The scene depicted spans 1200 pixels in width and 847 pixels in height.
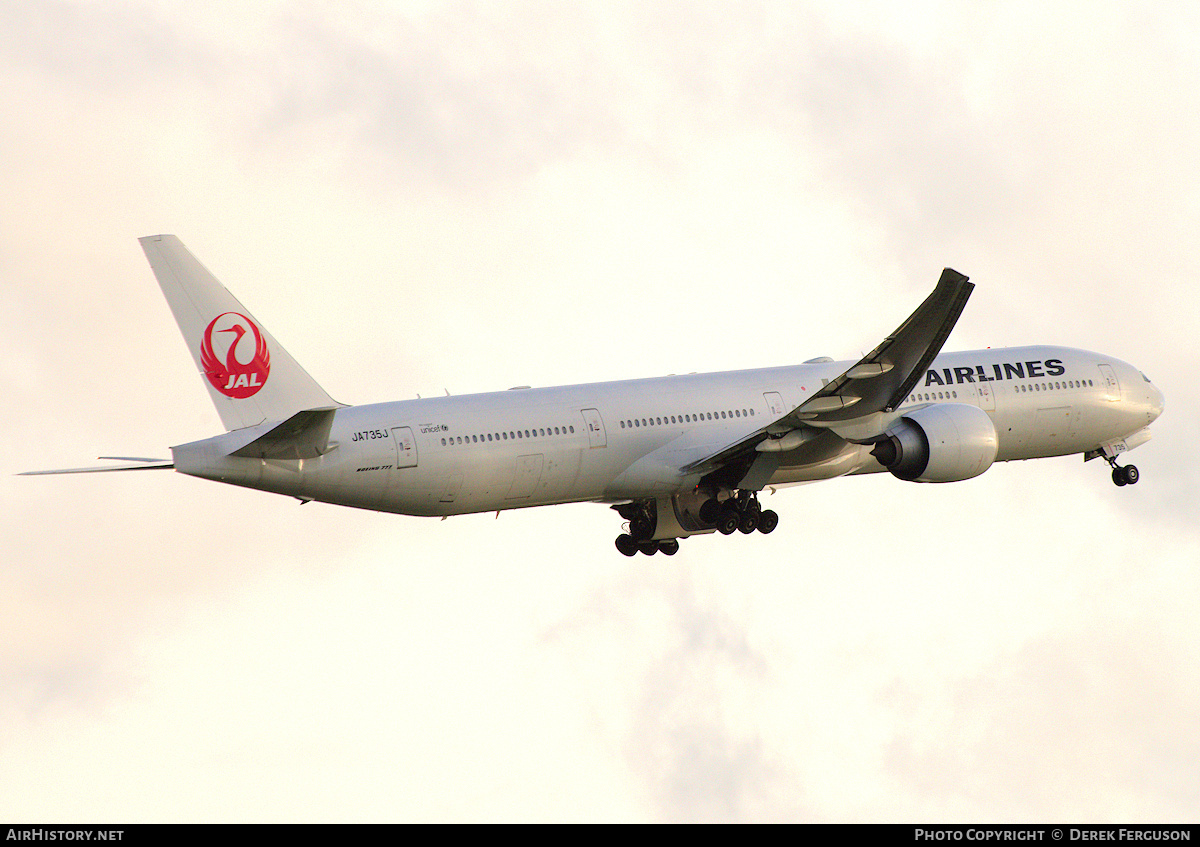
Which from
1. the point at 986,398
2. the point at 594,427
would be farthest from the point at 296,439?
the point at 986,398

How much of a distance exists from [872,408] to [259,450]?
14468mm

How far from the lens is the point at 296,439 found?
121 ft

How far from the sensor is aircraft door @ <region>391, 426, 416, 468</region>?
127 feet

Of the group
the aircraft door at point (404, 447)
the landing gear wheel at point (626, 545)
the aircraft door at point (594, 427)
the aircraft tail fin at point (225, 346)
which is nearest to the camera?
the aircraft tail fin at point (225, 346)

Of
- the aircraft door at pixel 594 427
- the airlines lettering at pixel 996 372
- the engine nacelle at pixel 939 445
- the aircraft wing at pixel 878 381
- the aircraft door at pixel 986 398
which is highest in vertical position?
the airlines lettering at pixel 996 372

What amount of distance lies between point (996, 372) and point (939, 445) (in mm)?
6653

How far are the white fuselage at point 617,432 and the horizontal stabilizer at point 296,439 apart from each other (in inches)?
9.7

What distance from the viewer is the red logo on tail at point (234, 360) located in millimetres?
37156

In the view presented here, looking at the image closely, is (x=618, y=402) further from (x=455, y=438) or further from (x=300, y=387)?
(x=300, y=387)

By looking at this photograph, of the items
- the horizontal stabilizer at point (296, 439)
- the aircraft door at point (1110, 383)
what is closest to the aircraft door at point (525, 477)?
the horizontal stabilizer at point (296, 439)

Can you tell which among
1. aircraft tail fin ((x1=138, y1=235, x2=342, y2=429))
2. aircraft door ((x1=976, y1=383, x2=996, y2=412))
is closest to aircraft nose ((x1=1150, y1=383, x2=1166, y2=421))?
aircraft door ((x1=976, y1=383, x2=996, y2=412))

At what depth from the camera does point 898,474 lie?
41750 mm

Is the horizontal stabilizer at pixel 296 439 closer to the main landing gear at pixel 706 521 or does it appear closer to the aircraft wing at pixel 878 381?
the aircraft wing at pixel 878 381

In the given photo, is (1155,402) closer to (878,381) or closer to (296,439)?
(878,381)
